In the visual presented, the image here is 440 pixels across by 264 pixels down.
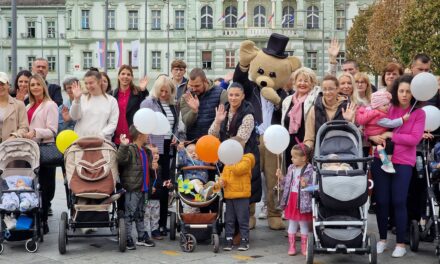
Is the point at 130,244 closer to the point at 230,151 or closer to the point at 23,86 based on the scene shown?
the point at 230,151

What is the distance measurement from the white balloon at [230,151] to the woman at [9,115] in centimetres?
249

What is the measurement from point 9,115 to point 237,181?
9.30 ft

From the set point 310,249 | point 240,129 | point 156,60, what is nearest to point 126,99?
point 240,129

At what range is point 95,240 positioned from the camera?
27.0ft

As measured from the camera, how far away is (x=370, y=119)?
735 centimetres

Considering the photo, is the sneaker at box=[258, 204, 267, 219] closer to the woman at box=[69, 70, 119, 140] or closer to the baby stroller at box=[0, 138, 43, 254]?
the woman at box=[69, 70, 119, 140]

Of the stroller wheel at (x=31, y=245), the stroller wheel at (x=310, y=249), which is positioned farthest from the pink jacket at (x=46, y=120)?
the stroller wheel at (x=310, y=249)

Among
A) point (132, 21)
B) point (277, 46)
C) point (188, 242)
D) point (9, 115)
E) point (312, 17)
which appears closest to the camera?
point (188, 242)

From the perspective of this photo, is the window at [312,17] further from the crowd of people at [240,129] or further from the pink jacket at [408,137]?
the pink jacket at [408,137]

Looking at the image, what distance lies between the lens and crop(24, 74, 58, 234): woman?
8.31 metres

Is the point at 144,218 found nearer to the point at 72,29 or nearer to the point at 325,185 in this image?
the point at 325,185

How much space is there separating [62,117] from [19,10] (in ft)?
215

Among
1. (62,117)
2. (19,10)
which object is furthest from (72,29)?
(62,117)

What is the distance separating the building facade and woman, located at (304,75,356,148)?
52.6 meters
